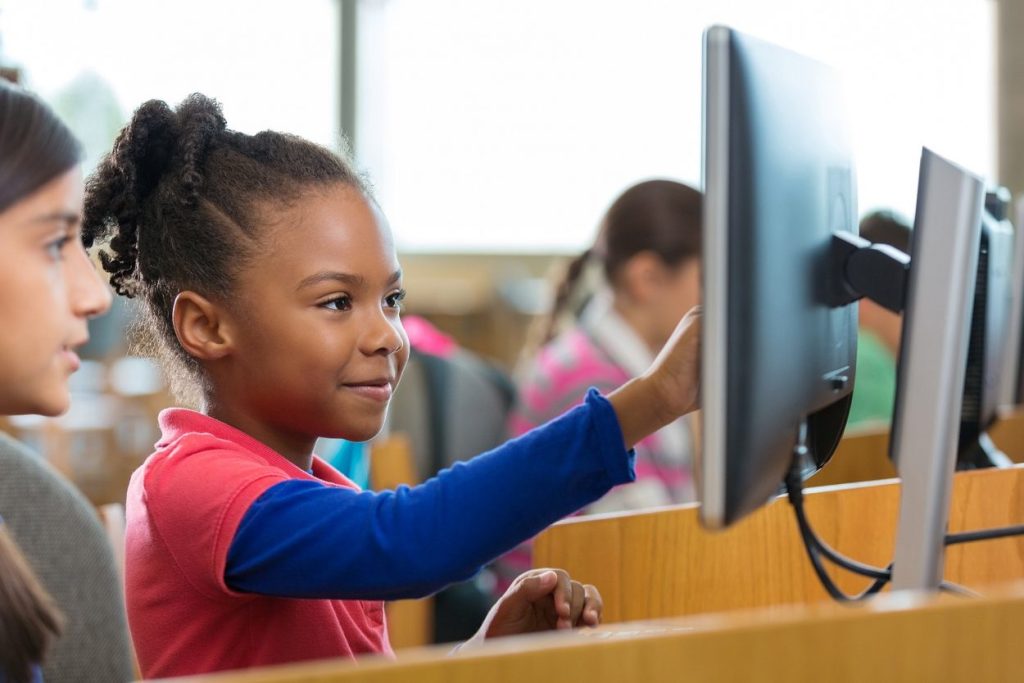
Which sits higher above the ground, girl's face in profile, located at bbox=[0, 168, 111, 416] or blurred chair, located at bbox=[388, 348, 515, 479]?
girl's face in profile, located at bbox=[0, 168, 111, 416]

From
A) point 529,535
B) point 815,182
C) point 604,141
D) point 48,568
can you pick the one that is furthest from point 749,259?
point 604,141

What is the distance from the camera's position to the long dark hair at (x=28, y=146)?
2.59ft

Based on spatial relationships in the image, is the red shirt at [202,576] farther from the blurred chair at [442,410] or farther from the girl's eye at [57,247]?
the blurred chair at [442,410]

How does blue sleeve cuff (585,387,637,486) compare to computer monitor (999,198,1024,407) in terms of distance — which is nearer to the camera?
blue sleeve cuff (585,387,637,486)

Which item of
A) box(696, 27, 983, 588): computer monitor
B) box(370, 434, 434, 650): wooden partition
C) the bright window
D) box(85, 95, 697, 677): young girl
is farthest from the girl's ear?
the bright window

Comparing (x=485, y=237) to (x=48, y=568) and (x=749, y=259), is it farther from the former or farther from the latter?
(x=749, y=259)

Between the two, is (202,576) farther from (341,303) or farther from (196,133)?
(196,133)

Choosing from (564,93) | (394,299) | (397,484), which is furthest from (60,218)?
(564,93)

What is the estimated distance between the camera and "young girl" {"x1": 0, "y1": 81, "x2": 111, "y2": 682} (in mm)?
769

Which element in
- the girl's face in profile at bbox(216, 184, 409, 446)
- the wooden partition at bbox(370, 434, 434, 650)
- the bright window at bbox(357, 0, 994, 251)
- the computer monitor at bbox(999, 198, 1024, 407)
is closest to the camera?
the girl's face in profile at bbox(216, 184, 409, 446)

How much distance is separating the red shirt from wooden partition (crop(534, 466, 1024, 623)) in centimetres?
22

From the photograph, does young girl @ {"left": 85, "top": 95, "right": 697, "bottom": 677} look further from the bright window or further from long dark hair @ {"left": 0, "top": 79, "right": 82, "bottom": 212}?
the bright window

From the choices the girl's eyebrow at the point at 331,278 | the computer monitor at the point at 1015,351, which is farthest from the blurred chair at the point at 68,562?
the computer monitor at the point at 1015,351

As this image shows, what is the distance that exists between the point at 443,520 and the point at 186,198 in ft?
1.37
